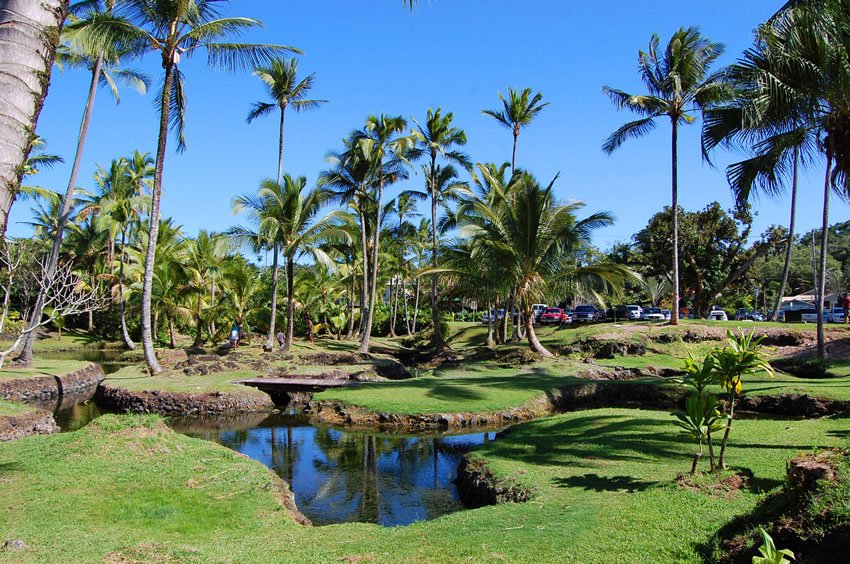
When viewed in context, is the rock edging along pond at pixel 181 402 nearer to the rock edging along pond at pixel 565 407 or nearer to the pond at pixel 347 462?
the pond at pixel 347 462

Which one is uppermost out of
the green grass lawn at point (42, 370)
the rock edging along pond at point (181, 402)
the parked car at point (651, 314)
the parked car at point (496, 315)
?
the parked car at point (651, 314)

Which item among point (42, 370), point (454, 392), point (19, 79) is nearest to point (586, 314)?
point (454, 392)

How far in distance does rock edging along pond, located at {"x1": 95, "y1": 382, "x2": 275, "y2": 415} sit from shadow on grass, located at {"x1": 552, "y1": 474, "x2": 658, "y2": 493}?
1301 cm

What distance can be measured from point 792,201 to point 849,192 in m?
26.5

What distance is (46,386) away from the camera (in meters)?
21.9

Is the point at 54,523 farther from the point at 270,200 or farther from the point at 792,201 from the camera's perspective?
the point at 792,201

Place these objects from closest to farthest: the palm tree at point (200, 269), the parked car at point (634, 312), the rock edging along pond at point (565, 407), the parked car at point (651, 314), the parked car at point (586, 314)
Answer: the rock edging along pond at point (565, 407) < the palm tree at point (200, 269) < the parked car at point (651, 314) < the parked car at point (634, 312) < the parked car at point (586, 314)

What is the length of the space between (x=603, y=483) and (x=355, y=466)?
20.1 feet

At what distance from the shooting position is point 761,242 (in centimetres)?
4403

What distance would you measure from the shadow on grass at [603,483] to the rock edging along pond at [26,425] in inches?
485

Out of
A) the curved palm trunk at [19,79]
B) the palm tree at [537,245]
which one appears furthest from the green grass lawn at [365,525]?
the palm tree at [537,245]

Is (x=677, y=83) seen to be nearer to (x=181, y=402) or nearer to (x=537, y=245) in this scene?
(x=537, y=245)

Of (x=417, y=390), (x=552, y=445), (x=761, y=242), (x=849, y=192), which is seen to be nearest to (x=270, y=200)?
(x=417, y=390)

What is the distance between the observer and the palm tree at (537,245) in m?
25.6
